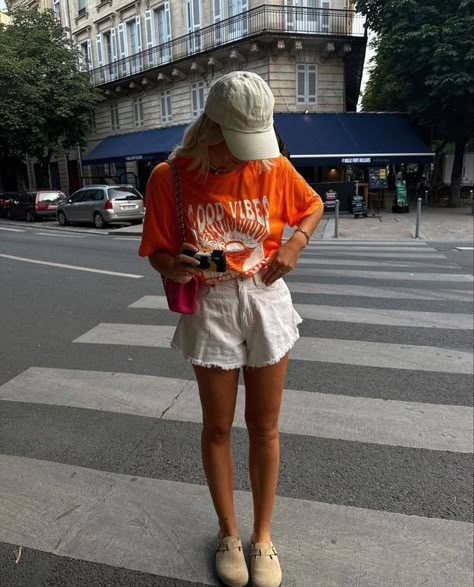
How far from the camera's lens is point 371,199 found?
21359 millimetres

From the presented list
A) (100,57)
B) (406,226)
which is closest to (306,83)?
(406,226)

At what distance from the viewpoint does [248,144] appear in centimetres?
171

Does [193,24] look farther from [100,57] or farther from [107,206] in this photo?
[107,206]

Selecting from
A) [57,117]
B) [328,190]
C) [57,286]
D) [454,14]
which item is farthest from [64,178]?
[57,286]

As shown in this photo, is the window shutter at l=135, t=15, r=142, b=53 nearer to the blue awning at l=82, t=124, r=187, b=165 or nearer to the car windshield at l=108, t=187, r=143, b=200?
the blue awning at l=82, t=124, r=187, b=165

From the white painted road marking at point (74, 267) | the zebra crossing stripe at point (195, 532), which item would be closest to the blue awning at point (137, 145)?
the white painted road marking at point (74, 267)

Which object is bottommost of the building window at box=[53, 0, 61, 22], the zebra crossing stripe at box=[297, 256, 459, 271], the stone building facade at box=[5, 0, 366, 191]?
the zebra crossing stripe at box=[297, 256, 459, 271]

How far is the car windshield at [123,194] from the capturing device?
63.8ft

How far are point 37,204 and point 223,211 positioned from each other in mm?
24934

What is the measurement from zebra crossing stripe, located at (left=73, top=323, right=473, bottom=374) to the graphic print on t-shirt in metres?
3.00

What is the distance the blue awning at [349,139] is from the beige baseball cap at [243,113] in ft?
62.0

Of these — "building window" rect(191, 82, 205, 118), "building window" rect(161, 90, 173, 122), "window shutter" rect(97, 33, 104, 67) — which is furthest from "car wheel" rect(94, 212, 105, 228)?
"window shutter" rect(97, 33, 104, 67)

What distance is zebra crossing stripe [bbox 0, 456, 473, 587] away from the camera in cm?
220

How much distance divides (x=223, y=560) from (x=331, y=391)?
210 centimetres
